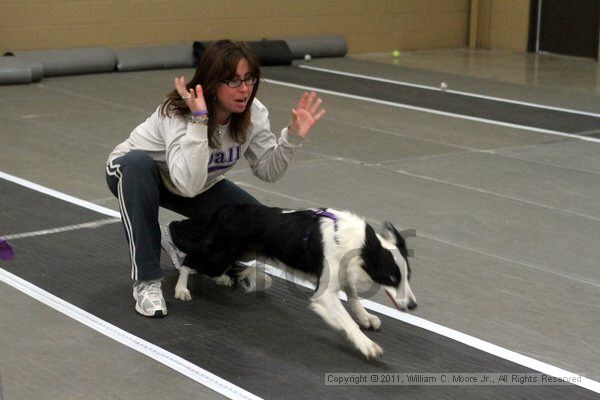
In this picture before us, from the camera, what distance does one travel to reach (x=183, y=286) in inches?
139

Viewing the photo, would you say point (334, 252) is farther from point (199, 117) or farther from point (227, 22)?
point (227, 22)

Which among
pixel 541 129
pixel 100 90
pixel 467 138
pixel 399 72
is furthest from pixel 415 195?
pixel 399 72

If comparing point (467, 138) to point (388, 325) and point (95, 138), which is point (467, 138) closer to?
point (95, 138)

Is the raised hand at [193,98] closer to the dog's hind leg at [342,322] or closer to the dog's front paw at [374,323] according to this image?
the dog's hind leg at [342,322]

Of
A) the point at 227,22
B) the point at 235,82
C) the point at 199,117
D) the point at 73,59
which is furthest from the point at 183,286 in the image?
the point at 227,22

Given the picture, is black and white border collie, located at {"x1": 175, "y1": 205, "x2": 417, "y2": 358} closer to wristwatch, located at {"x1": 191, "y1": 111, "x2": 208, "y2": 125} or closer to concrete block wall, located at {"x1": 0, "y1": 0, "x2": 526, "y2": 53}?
wristwatch, located at {"x1": 191, "y1": 111, "x2": 208, "y2": 125}

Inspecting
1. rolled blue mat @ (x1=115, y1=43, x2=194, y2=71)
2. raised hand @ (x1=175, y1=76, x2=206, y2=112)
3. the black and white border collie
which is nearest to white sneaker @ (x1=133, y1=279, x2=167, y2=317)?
the black and white border collie

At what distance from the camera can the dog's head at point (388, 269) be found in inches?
117

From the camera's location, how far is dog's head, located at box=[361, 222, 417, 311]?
2982 mm

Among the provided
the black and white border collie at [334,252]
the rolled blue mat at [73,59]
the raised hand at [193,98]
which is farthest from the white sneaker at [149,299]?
the rolled blue mat at [73,59]

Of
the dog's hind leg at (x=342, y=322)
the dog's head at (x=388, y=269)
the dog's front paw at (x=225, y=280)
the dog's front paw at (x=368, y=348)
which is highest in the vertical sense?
the dog's head at (x=388, y=269)

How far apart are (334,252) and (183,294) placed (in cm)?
79

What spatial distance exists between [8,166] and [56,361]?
2945mm

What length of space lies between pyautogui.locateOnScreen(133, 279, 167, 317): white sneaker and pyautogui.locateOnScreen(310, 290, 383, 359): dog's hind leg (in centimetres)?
64
